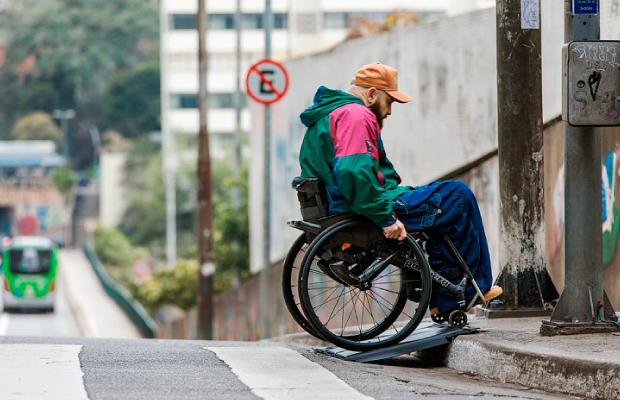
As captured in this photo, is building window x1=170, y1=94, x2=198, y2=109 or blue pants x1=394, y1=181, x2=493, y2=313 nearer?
blue pants x1=394, y1=181, x2=493, y2=313

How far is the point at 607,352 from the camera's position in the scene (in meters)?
6.25

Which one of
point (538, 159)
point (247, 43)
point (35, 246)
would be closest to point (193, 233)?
point (247, 43)

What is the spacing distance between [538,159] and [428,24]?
8222 millimetres

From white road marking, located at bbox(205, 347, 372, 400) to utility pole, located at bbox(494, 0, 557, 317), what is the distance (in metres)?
1.64

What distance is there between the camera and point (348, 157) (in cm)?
671

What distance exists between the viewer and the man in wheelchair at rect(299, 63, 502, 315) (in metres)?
6.73

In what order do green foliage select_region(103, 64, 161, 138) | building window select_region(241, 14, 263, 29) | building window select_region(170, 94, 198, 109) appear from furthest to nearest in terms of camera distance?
green foliage select_region(103, 64, 161, 138)
building window select_region(170, 94, 198, 109)
building window select_region(241, 14, 263, 29)

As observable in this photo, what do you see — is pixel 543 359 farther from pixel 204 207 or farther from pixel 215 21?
pixel 215 21

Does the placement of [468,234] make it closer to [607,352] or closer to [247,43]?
[607,352]

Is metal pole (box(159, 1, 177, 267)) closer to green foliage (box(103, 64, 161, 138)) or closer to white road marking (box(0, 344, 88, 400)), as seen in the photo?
green foliage (box(103, 64, 161, 138))

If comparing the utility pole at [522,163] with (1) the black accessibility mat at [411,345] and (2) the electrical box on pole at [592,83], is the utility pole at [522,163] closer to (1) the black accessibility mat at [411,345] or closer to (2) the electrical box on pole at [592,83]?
(1) the black accessibility mat at [411,345]

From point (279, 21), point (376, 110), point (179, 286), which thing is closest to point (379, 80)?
point (376, 110)

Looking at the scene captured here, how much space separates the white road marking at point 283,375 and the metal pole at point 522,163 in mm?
1644

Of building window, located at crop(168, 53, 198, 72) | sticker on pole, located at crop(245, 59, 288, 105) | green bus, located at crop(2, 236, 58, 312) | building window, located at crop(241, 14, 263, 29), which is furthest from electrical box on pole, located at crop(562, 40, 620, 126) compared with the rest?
building window, located at crop(168, 53, 198, 72)
